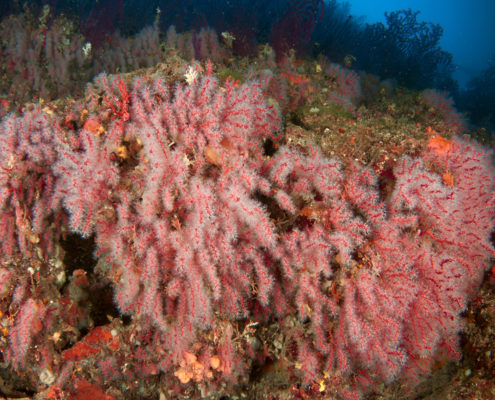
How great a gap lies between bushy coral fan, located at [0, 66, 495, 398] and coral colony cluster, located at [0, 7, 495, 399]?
0.05 feet

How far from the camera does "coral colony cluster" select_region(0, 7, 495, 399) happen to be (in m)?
3.05

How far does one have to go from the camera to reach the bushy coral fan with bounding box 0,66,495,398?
304 cm

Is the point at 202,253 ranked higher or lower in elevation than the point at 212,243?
lower

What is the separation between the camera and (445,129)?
14.4 feet

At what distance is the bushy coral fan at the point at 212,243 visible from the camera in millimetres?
3043

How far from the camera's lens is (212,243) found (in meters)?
2.95

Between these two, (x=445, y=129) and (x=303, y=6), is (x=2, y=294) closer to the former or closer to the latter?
(x=445, y=129)

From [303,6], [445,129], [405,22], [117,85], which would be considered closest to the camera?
[117,85]

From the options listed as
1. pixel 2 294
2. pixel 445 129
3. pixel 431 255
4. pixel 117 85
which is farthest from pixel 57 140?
pixel 445 129

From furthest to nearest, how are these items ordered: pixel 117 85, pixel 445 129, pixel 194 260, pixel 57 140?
pixel 445 129 < pixel 117 85 < pixel 57 140 < pixel 194 260

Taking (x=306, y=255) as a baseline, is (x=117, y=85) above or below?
above

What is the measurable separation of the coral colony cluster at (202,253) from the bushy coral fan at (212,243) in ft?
0.05

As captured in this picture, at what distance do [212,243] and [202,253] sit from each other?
136mm

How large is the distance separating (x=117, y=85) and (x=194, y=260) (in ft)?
A: 7.39
